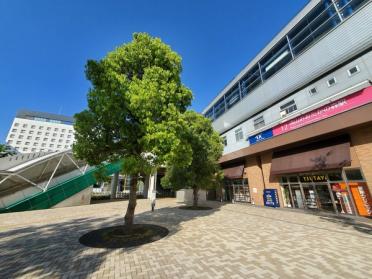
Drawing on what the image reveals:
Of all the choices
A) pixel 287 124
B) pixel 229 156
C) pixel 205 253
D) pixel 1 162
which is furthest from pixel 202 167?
pixel 1 162

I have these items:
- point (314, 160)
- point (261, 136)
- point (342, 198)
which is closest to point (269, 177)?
point (261, 136)

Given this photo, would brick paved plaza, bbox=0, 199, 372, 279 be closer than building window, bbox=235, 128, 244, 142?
Yes

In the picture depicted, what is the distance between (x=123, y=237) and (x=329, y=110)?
47.7 ft

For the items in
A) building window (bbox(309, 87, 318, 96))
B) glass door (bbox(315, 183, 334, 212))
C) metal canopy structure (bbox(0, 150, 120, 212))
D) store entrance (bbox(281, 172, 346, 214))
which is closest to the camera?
store entrance (bbox(281, 172, 346, 214))

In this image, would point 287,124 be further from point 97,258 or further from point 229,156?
point 97,258

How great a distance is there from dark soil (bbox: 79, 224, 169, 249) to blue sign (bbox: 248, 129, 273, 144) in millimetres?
12340

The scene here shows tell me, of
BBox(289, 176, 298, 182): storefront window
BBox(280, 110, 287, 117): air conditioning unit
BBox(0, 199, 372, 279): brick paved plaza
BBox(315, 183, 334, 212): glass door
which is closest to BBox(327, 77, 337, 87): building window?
BBox(280, 110, 287, 117): air conditioning unit

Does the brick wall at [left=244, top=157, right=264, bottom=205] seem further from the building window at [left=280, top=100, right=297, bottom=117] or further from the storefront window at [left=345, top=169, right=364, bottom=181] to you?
the storefront window at [left=345, top=169, right=364, bottom=181]

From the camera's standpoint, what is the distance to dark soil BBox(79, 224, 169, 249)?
691cm

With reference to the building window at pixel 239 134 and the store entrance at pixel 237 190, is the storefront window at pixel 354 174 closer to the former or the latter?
the store entrance at pixel 237 190

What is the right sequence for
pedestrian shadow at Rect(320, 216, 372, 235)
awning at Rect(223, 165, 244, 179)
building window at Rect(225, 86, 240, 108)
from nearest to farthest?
pedestrian shadow at Rect(320, 216, 372, 235) → awning at Rect(223, 165, 244, 179) → building window at Rect(225, 86, 240, 108)

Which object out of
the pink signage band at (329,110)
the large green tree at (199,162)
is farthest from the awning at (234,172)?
the pink signage band at (329,110)

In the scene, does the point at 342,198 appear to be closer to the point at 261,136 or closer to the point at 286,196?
the point at 286,196

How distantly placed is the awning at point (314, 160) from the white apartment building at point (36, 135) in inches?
3287
